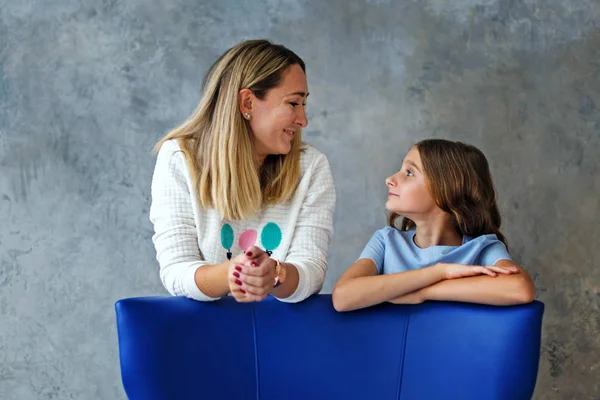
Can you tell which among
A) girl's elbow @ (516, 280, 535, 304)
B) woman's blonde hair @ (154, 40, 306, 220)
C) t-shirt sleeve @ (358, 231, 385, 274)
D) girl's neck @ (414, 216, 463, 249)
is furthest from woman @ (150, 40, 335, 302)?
girl's elbow @ (516, 280, 535, 304)

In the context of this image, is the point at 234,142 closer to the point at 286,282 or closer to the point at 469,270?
the point at 286,282

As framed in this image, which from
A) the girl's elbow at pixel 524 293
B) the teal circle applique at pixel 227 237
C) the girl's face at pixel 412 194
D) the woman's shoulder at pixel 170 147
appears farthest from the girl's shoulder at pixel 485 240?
the woman's shoulder at pixel 170 147

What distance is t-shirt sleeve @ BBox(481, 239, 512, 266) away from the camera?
1910 mm

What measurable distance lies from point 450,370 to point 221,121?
77cm

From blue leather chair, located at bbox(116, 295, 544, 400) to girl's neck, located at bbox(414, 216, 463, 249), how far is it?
0.73 feet

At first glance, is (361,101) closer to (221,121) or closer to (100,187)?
(221,121)

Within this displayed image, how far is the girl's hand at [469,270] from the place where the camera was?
174cm

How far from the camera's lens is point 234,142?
1.95 metres

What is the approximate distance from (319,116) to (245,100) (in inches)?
22.2

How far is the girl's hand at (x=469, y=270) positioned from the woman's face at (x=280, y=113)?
0.49 m

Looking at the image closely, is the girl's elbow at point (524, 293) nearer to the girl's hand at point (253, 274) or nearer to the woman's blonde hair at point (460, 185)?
the woman's blonde hair at point (460, 185)

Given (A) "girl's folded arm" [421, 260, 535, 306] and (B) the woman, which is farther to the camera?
(B) the woman

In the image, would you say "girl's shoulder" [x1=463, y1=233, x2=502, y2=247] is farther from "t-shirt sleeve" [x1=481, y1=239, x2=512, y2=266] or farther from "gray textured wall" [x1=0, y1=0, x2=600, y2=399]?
"gray textured wall" [x1=0, y1=0, x2=600, y2=399]

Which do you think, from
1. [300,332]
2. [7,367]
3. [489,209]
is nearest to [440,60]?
[489,209]
